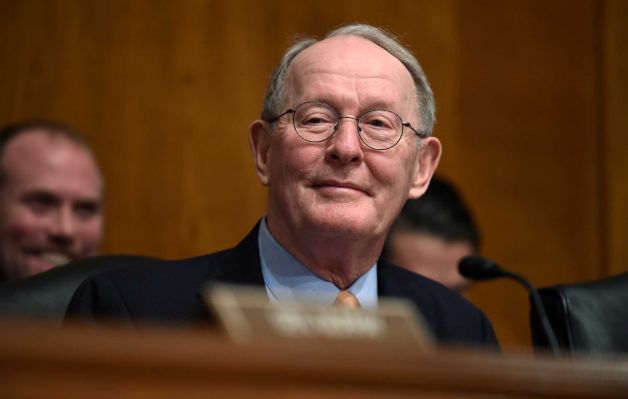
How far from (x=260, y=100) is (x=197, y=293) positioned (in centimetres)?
173

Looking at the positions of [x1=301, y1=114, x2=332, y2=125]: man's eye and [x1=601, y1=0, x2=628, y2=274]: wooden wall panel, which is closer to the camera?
[x1=301, y1=114, x2=332, y2=125]: man's eye

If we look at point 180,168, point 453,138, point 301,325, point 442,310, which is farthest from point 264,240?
point 453,138

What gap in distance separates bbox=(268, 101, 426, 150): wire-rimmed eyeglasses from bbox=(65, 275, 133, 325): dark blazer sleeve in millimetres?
481

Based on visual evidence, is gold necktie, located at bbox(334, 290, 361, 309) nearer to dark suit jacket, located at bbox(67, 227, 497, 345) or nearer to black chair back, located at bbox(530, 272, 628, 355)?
dark suit jacket, located at bbox(67, 227, 497, 345)

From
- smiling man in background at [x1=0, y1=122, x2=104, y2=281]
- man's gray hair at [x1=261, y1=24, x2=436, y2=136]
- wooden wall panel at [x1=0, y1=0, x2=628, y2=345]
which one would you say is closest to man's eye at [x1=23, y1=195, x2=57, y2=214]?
smiling man in background at [x1=0, y1=122, x2=104, y2=281]

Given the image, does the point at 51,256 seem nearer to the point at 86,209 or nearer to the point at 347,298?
the point at 86,209

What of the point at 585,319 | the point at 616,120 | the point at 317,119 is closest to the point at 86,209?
the point at 317,119

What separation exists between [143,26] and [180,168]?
1.64ft

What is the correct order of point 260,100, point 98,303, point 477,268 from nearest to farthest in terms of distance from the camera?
point 98,303 < point 477,268 < point 260,100

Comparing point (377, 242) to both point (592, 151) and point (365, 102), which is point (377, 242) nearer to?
point (365, 102)

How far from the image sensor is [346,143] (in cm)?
204

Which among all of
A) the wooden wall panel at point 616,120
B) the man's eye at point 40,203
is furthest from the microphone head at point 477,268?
the wooden wall panel at point 616,120

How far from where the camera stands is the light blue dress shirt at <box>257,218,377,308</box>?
2.08 m

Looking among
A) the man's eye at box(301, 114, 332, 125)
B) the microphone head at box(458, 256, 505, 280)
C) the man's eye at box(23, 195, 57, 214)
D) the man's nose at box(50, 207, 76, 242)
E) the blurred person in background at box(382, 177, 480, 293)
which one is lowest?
the blurred person in background at box(382, 177, 480, 293)
